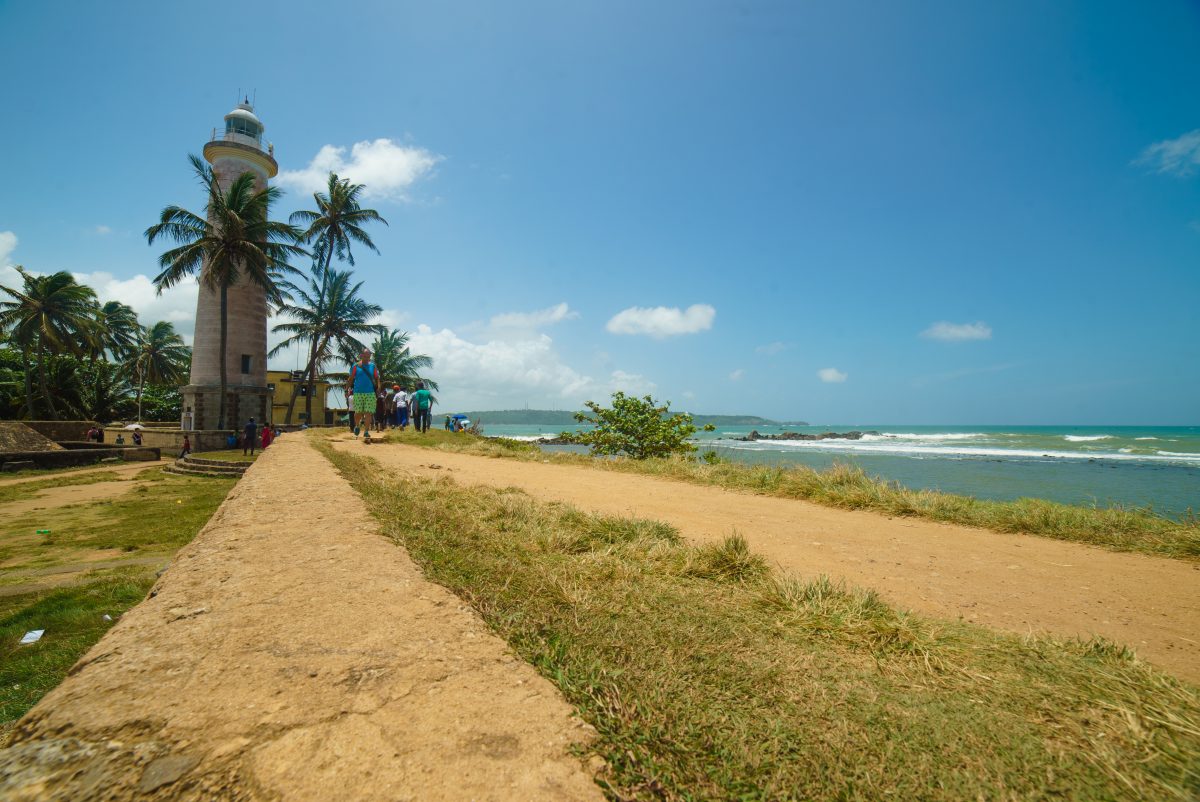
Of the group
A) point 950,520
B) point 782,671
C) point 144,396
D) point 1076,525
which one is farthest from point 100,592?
point 144,396

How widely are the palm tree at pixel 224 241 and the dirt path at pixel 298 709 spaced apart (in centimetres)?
2745

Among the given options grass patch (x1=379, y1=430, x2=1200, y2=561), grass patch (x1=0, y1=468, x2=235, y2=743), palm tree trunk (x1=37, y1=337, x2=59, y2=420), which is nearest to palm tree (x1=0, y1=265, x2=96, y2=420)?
palm tree trunk (x1=37, y1=337, x2=59, y2=420)

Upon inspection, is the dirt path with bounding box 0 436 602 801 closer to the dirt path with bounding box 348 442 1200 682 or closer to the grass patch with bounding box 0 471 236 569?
the dirt path with bounding box 348 442 1200 682

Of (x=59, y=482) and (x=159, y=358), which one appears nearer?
(x=59, y=482)

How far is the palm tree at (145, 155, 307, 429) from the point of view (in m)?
24.1

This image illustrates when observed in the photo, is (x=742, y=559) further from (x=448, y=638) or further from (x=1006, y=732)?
(x=448, y=638)

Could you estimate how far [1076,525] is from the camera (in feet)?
15.3

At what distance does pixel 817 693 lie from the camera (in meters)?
1.54

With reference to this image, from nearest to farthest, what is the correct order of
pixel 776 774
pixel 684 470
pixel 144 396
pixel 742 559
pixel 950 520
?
pixel 776 774 → pixel 742 559 → pixel 950 520 → pixel 684 470 → pixel 144 396

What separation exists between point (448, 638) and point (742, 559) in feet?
6.38

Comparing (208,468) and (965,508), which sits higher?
(965,508)

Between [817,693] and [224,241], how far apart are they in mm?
30422

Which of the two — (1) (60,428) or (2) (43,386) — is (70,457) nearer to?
(1) (60,428)

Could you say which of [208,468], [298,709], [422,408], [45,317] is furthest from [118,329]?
[298,709]
